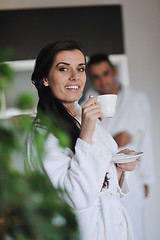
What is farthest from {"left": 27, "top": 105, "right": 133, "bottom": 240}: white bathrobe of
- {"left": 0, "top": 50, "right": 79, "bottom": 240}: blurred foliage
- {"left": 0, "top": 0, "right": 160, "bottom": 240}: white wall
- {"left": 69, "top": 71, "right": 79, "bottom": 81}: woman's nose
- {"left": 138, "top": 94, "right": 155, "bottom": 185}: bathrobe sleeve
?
{"left": 0, "top": 0, "right": 160, "bottom": 240}: white wall

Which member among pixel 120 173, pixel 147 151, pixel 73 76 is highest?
pixel 73 76

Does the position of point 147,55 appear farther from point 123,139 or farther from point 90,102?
point 90,102

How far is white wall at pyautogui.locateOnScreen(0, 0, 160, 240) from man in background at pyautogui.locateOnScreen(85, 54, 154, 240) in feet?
0.65

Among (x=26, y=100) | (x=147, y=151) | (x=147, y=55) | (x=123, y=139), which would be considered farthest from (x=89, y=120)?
(x=147, y=55)

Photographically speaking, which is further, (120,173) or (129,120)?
(129,120)

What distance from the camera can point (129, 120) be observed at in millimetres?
2750

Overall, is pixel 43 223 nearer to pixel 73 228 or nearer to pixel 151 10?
pixel 73 228

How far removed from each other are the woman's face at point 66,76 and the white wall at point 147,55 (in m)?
1.93

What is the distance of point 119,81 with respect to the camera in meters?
2.96

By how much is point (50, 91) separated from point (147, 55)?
2031mm

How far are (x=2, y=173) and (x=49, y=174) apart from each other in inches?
24.3

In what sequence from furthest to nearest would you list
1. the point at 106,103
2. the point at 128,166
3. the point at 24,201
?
the point at 128,166
the point at 106,103
the point at 24,201

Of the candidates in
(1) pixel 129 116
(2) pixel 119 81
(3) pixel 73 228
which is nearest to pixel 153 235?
(1) pixel 129 116

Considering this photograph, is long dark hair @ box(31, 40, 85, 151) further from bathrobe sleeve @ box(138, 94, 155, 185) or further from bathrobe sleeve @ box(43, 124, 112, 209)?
bathrobe sleeve @ box(138, 94, 155, 185)
